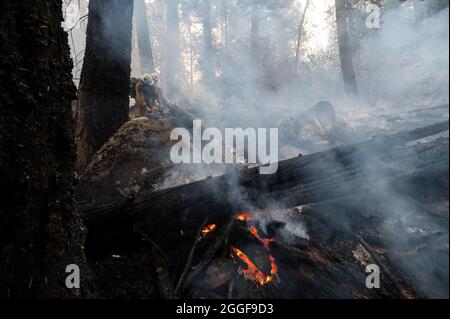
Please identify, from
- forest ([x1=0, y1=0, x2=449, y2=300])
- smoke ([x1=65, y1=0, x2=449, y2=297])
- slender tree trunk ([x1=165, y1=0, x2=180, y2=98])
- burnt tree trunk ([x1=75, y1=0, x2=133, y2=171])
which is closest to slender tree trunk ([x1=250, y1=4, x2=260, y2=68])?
smoke ([x1=65, y1=0, x2=449, y2=297])

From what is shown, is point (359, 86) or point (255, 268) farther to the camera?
point (359, 86)

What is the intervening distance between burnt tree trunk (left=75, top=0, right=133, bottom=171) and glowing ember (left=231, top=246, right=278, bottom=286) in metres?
2.91

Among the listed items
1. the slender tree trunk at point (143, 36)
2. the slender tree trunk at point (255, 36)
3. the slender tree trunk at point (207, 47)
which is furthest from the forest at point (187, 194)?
the slender tree trunk at point (207, 47)

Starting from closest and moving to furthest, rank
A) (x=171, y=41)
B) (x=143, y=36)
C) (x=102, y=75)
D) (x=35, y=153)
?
(x=35, y=153) < (x=102, y=75) < (x=143, y=36) < (x=171, y=41)

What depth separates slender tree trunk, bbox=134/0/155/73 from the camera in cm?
1208

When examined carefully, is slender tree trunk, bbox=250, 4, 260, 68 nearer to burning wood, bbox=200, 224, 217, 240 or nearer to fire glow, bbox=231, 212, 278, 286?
burning wood, bbox=200, 224, 217, 240

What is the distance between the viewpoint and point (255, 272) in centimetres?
223

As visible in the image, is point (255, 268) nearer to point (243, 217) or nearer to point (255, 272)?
point (255, 272)

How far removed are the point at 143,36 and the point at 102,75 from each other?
9.39 m

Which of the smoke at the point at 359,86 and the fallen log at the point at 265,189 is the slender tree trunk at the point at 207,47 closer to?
the smoke at the point at 359,86

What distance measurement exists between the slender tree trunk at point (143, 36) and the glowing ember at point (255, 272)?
1158cm

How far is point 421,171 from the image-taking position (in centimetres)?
209

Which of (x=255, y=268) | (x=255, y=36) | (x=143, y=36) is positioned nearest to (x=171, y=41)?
(x=255, y=36)
